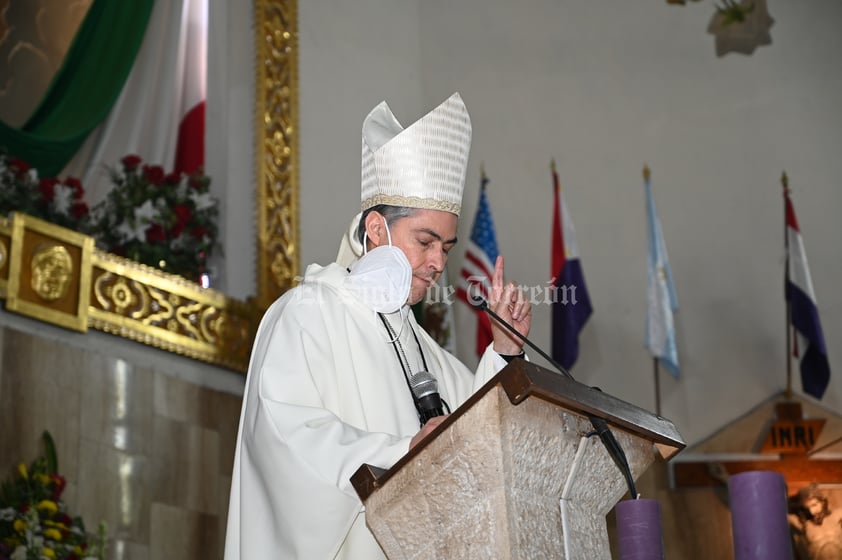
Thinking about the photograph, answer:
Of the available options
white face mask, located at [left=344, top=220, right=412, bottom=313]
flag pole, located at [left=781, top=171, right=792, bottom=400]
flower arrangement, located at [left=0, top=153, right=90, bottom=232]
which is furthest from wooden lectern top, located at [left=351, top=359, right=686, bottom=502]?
flag pole, located at [left=781, top=171, right=792, bottom=400]

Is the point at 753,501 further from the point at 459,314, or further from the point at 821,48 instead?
the point at 821,48

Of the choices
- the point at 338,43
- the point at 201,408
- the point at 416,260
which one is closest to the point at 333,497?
the point at 416,260

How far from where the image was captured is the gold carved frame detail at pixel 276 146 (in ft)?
20.2

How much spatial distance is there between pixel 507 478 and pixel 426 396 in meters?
0.74

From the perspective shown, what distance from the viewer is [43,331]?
5031 mm

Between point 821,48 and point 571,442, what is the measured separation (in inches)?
251

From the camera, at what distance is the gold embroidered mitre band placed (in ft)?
11.2

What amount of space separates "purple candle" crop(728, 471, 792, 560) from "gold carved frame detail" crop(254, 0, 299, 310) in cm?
387

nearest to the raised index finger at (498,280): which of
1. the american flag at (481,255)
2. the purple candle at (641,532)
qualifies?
the purple candle at (641,532)

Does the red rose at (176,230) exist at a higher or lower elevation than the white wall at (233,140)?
lower

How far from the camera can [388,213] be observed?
11.2 feet

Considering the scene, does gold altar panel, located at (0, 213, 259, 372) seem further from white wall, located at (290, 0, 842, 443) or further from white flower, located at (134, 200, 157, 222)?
white wall, located at (290, 0, 842, 443)

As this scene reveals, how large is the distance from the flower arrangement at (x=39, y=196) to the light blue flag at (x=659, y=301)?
130 inches

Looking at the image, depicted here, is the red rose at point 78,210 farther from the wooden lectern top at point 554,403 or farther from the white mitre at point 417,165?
the wooden lectern top at point 554,403
